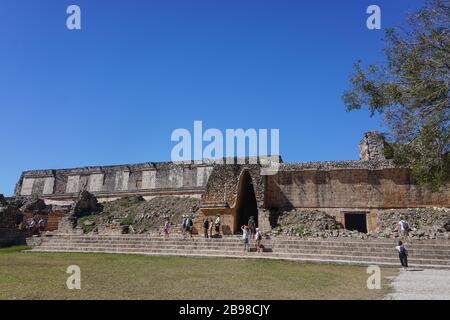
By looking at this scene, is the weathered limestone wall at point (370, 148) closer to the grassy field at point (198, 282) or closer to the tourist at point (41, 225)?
the grassy field at point (198, 282)

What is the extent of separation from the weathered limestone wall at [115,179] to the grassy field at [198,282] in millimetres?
20905

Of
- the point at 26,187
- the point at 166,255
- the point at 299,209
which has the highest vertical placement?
the point at 26,187

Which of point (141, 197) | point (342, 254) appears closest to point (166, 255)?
point (342, 254)

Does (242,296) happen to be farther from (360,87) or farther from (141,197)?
(141,197)

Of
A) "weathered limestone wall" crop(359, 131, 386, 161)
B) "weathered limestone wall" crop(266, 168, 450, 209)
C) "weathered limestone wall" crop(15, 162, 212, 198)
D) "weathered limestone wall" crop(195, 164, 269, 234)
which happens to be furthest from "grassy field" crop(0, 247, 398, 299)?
"weathered limestone wall" crop(15, 162, 212, 198)

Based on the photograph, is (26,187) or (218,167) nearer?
(218,167)

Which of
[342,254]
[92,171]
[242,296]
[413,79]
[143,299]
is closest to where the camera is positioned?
[143,299]

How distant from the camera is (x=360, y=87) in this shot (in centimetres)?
1077

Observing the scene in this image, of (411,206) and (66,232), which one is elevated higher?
(411,206)

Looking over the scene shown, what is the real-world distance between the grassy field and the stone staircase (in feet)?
4.86

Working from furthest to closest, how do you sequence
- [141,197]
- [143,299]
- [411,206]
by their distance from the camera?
[141,197] < [411,206] < [143,299]

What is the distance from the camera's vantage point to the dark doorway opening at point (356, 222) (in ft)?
68.9

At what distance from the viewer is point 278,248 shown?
1430 cm

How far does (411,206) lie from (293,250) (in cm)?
→ 1005
